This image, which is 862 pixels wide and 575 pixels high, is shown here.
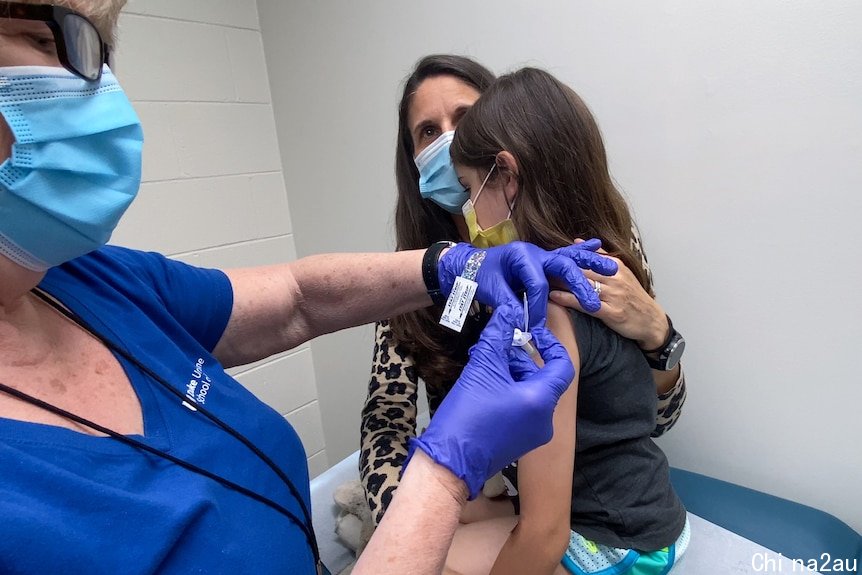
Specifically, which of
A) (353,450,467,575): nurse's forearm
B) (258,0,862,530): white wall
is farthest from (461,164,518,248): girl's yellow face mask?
(353,450,467,575): nurse's forearm

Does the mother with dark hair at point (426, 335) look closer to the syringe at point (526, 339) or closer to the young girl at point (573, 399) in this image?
the young girl at point (573, 399)

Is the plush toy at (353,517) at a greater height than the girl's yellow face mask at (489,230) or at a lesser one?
lesser

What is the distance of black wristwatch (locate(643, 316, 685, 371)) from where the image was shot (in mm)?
1144

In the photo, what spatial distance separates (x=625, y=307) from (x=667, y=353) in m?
0.19

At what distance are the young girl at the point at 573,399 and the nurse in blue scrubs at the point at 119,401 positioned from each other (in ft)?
0.71

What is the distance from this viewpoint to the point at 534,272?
3.04 ft

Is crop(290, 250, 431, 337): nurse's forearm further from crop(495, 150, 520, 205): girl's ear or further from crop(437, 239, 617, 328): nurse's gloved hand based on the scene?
crop(495, 150, 520, 205): girl's ear

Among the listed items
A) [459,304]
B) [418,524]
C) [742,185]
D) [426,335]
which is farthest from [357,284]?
[742,185]

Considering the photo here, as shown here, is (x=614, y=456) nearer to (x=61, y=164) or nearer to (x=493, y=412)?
(x=493, y=412)

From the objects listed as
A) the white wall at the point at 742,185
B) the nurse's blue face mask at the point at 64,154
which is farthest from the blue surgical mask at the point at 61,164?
the white wall at the point at 742,185

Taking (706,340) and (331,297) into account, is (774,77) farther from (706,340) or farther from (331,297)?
(331,297)

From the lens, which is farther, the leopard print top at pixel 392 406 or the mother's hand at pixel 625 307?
the leopard print top at pixel 392 406

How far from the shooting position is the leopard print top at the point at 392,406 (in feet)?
4.33

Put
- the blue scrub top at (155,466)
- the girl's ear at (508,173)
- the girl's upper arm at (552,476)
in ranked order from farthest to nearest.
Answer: the girl's ear at (508,173), the girl's upper arm at (552,476), the blue scrub top at (155,466)
